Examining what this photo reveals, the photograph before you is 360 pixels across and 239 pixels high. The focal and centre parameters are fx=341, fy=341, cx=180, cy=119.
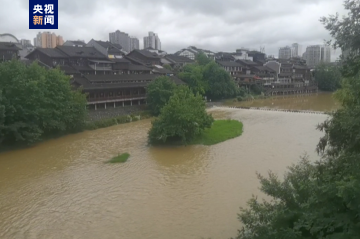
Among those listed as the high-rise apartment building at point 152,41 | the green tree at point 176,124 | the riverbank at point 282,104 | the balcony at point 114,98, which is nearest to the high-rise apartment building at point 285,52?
the high-rise apartment building at point 152,41

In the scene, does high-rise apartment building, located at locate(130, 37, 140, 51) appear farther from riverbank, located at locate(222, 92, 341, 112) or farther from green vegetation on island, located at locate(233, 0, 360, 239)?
green vegetation on island, located at locate(233, 0, 360, 239)

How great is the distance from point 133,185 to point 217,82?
28.5m

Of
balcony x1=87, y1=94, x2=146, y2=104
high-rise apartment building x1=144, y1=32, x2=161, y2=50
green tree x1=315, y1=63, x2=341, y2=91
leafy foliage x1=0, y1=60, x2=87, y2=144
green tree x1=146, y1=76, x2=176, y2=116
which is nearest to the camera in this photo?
leafy foliage x1=0, y1=60, x2=87, y2=144

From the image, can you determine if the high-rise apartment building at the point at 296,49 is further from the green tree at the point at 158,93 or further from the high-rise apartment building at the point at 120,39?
the green tree at the point at 158,93

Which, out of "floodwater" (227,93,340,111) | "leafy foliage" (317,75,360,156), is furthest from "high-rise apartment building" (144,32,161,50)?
"leafy foliage" (317,75,360,156)

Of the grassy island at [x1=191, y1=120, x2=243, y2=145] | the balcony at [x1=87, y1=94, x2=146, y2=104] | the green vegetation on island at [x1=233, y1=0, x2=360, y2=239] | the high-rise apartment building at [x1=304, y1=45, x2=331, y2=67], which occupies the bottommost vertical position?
the grassy island at [x1=191, y1=120, x2=243, y2=145]

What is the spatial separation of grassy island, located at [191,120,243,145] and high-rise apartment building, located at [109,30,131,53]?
62.5 metres

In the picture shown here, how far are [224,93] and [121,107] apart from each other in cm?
1518

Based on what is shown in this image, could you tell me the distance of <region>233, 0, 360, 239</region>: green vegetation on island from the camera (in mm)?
4246

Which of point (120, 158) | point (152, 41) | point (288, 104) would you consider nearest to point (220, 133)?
point (120, 158)

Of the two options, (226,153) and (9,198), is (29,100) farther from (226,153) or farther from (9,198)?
(226,153)

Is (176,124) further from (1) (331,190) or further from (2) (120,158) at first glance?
(1) (331,190)

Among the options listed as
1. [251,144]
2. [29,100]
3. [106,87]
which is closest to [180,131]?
[251,144]

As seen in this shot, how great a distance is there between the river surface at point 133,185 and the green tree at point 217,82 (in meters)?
18.1
